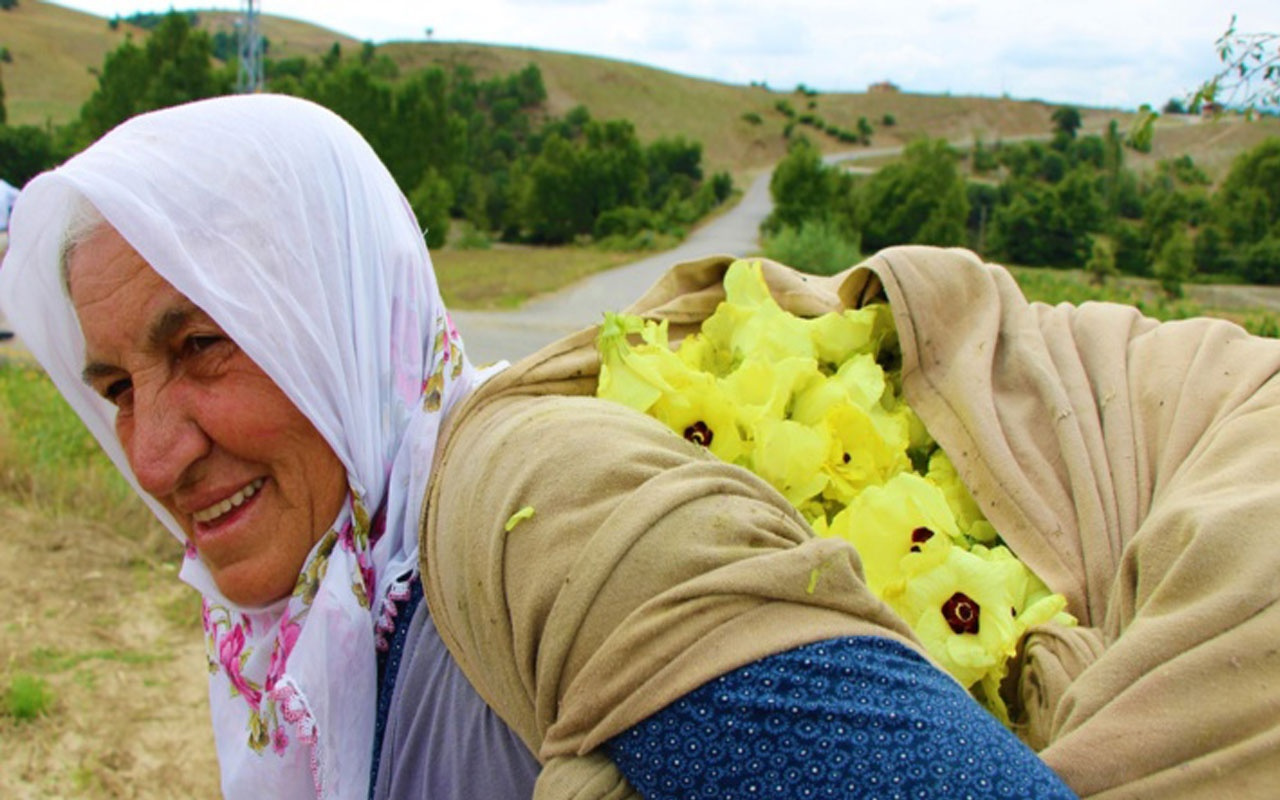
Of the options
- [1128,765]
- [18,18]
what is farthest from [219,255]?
[18,18]

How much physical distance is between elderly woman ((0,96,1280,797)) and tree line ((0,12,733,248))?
3124 cm

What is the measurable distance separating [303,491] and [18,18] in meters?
92.4

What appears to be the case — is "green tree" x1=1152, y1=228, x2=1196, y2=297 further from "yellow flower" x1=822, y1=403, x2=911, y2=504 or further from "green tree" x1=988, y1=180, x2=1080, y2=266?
"yellow flower" x1=822, y1=403, x2=911, y2=504

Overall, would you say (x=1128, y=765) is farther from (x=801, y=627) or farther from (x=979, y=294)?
(x=979, y=294)

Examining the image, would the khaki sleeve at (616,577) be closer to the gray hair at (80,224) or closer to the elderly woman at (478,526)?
the elderly woman at (478,526)

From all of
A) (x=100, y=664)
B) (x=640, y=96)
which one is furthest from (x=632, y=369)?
(x=640, y=96)

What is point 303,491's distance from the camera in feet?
4.96

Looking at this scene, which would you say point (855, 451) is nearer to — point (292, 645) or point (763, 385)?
point (763, 385)

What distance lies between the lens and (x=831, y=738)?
982 mm

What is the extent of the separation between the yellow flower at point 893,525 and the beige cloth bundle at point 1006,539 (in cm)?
11

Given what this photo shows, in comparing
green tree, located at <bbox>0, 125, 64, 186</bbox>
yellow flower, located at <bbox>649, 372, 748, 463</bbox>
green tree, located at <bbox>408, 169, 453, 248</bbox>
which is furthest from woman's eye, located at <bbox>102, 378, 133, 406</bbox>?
green tree, located at <bbox>0, 125, 64, 186</bbox>

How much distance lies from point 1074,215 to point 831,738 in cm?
3862

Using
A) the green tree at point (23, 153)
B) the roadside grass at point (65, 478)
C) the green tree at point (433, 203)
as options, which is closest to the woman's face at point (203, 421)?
the roadside grass at point (65, 478)

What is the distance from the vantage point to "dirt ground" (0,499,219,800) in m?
3.69
